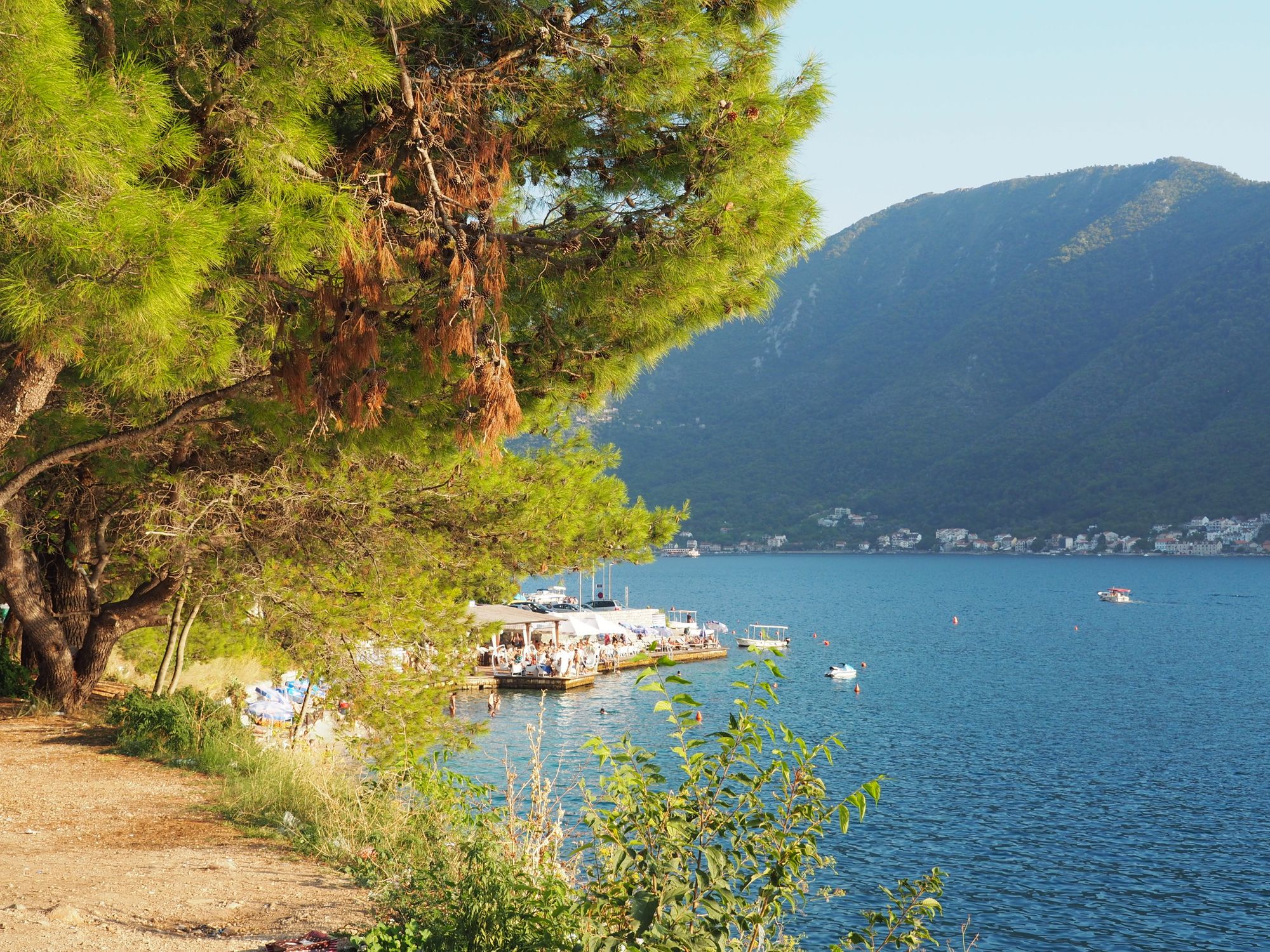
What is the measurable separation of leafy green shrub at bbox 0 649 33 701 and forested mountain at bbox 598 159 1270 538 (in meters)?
133

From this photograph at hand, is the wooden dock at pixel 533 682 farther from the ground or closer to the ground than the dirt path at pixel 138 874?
closer to the ground

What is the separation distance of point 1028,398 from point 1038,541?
1030 inches

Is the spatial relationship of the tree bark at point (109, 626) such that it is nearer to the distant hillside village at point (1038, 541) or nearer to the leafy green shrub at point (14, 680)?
the leafy green shrub at point (14, 680)

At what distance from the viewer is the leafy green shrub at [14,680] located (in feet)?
37.7

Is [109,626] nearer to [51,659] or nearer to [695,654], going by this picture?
[51,659]

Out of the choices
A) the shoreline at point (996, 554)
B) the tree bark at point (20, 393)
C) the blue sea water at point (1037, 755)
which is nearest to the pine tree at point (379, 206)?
the tree bark at point (20, 393)

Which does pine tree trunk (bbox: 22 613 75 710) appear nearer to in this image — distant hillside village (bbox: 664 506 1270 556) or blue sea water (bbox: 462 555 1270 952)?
blue sea water (bbox: 462 555 1270 952)

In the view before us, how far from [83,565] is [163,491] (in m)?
2.68

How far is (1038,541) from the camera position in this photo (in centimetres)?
15388

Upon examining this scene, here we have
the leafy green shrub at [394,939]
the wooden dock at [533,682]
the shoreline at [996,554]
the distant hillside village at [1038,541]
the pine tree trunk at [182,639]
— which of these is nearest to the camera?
the leafy green shrub at [394,939]

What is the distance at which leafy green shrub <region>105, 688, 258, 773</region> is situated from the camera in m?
8.66

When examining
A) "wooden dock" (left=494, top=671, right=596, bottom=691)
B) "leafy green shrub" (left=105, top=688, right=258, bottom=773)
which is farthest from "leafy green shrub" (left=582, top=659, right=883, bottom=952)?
"wooden dock" (left=494, top=671, right=596, bottom=691)

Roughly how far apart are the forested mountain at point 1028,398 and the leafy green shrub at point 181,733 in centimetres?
13540

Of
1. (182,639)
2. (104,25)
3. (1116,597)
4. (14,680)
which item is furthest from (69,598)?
(1116,597)
